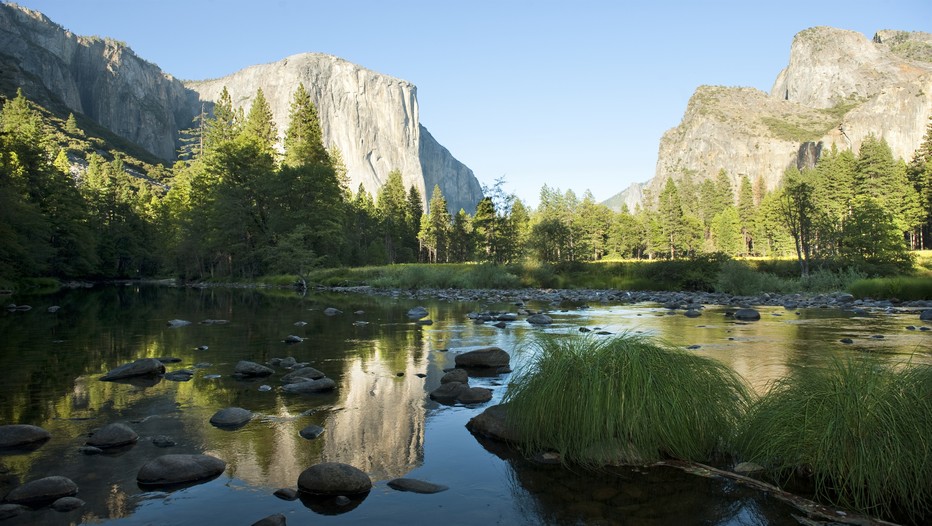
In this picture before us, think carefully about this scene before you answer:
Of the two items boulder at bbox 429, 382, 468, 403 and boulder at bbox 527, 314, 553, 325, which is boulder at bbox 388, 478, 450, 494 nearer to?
boulder at bbox 429, 382, 468, 403

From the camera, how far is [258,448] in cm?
645

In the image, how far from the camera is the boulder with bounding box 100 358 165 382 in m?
10.3

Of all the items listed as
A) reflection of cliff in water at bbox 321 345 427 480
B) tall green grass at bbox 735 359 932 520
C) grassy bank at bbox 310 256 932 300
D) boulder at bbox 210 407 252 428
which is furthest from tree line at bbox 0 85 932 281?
tall green grass at bbox 735 359 932 520

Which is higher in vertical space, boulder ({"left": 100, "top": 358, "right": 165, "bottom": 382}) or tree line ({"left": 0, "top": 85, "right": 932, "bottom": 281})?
tree line ({"left": 0, "top": 85, "right": 932, "bottom": 281})

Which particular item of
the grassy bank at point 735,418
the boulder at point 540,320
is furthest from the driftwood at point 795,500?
the boulder at point 540,320

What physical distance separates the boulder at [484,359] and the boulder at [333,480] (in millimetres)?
6151

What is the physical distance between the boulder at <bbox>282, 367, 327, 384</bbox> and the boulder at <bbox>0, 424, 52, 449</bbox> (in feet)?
12.1

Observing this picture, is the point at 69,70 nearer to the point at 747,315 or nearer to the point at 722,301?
the point at 722,301

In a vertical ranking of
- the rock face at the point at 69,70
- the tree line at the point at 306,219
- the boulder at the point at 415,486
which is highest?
the rock face at the point at 69,70

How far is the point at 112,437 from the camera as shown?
657 cm

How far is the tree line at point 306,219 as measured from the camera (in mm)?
44469

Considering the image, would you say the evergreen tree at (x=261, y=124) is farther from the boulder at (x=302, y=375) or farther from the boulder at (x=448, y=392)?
the boulder at (x=448, y=392)

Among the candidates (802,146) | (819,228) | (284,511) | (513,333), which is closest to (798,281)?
(819,228)

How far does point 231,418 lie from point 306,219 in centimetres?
4746
